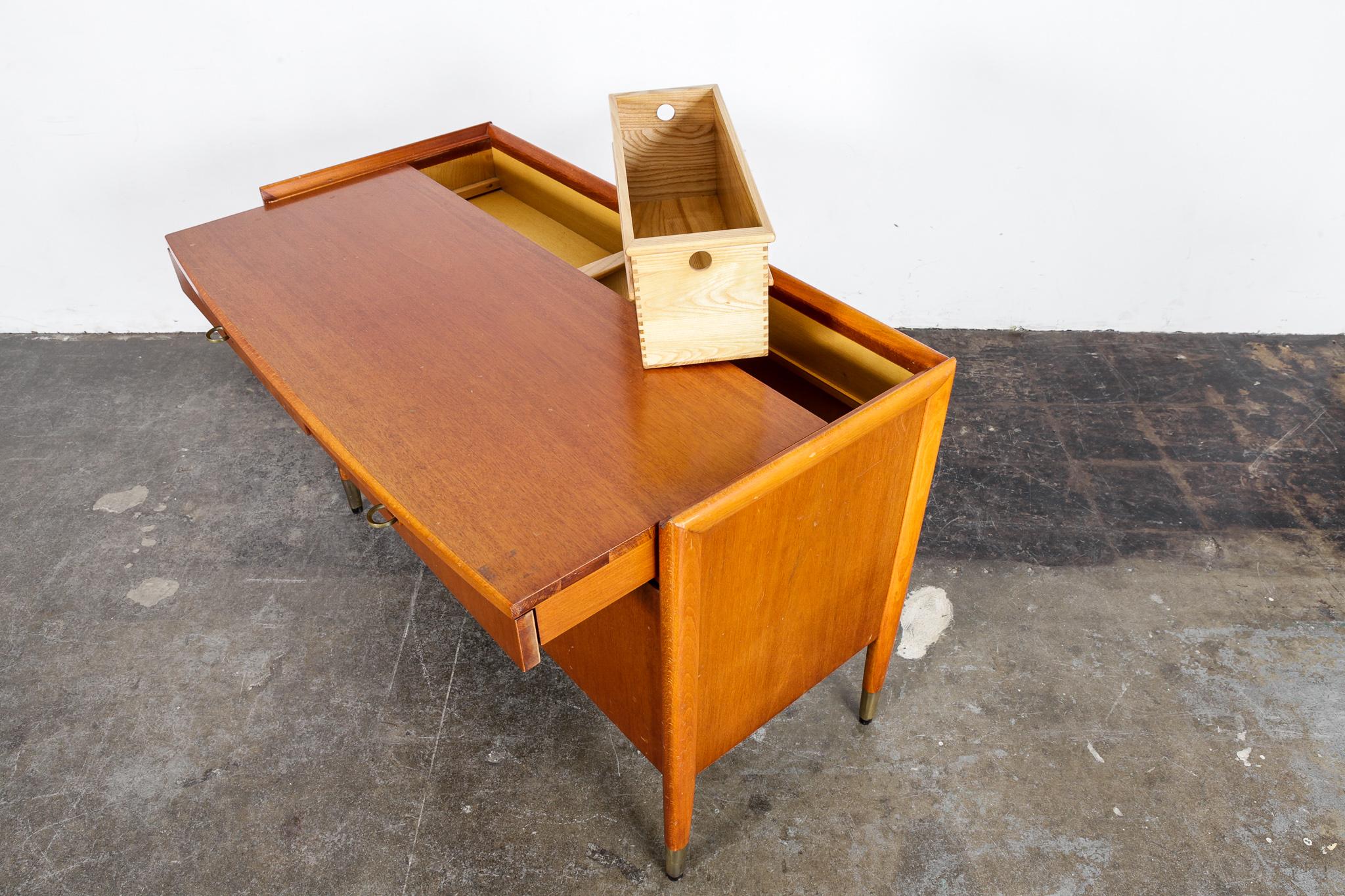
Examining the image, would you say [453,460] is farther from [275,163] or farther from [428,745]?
[275,163]

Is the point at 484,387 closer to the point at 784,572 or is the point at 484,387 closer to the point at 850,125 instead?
the point at 784,572

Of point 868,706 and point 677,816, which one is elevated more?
point 677,816

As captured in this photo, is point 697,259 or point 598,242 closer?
point 697,259

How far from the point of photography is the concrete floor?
1.71 m

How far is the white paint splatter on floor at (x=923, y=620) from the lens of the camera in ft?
6.88

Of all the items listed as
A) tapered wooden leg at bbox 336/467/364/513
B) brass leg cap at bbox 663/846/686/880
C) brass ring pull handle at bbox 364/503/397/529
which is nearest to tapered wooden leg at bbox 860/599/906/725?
brass leg cap at bbox 663/846/686/880

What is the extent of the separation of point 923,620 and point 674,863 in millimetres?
864

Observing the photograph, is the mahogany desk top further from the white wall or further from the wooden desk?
the white wall

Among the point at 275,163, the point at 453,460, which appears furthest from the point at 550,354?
the point at 275,163

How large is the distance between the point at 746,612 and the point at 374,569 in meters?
1.31

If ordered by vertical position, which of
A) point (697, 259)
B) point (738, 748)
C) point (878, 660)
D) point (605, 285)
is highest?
point (697, 259)

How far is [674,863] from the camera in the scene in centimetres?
163

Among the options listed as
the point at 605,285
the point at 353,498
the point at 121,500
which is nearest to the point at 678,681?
the point at 605,285

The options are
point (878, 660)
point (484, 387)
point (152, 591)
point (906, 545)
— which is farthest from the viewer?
point (152, 591)
